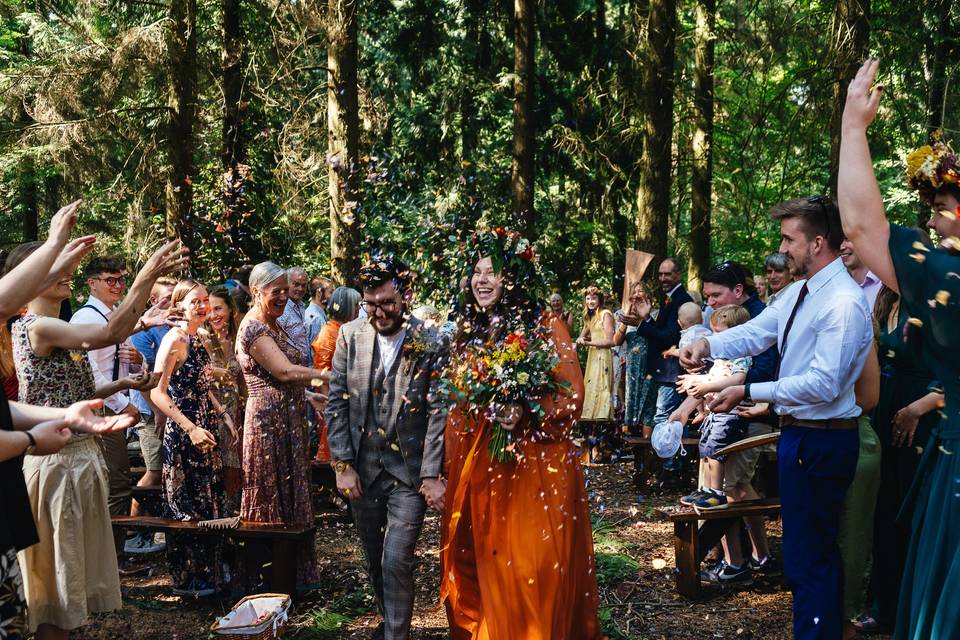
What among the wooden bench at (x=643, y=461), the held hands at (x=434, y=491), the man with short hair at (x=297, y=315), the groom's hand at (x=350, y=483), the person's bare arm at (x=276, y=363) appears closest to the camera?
the held hands at (x=434, y=491)

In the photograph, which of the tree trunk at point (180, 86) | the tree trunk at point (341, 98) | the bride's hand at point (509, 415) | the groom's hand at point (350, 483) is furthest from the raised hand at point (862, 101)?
the tree trunk at point (180, 86)

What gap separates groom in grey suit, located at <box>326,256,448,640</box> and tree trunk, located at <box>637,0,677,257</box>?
847 centimetres

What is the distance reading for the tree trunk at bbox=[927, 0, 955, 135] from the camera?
1073cm

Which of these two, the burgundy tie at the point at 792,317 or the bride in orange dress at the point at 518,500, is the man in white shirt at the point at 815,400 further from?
the bride in orange dress at the point at 518,500

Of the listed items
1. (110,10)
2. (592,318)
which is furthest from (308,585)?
(110,10)

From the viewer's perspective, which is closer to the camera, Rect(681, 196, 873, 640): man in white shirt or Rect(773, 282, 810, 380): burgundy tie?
Rect(681, 196, 873, 640): man in white shirt

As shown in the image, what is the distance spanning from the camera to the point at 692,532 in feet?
22.9

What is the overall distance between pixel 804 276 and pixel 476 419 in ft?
7.30

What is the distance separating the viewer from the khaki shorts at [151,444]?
8.77m

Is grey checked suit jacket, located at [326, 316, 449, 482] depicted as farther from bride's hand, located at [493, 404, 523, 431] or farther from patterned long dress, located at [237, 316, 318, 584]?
patterned long dress, located at [237, 316, 318, 584]

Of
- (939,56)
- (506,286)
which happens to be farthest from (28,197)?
(506,286)

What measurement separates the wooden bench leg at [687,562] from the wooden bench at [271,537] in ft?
9.63


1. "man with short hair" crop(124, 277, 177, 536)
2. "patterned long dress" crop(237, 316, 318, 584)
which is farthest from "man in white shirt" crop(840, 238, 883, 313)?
"man with short hair" crop(124, 277, 177, 536)

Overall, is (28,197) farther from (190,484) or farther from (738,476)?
(738,476)
